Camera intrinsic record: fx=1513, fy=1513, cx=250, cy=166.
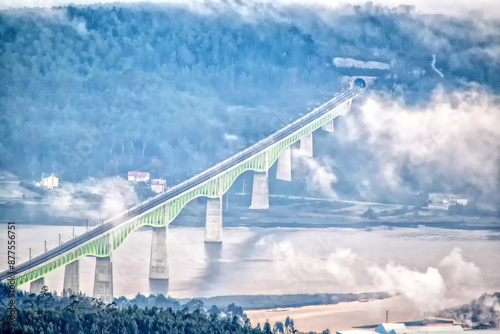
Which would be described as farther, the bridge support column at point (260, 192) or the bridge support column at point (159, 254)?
the bridge support column at point (260, 192)

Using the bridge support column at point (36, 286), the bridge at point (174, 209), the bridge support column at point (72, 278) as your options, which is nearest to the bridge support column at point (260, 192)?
the bridge at point (174, 209)

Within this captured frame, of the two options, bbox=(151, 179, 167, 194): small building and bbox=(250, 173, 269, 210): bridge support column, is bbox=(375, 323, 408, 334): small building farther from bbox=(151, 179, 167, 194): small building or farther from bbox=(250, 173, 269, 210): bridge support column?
bbox=(250, 173, 269, 210): bridge support column

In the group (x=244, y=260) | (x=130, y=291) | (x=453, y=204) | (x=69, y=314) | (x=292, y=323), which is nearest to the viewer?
(x=69, y=314)

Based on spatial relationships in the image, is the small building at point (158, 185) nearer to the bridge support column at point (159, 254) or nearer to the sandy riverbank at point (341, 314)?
the bridge support column at point (159, 254)

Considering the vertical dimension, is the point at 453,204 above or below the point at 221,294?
above

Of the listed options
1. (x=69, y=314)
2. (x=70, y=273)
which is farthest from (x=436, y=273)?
(x=69, y=314)

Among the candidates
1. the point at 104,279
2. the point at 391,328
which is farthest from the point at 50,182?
the point at 391,328

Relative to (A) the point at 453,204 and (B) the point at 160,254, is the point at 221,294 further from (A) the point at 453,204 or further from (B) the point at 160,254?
(A) the point at 453,204

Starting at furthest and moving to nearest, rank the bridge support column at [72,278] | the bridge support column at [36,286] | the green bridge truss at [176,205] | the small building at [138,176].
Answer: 1. the small building at [138,176]
2. the bridge support column at [72,278]
3. the green bridge truss at [176,205]
4. the bridge support column at [36,286]
